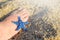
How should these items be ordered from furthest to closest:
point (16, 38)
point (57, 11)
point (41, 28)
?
point (57, 11), point (41, 28), point (16, 38)

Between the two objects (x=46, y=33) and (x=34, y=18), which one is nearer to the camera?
(x=46, y=33)

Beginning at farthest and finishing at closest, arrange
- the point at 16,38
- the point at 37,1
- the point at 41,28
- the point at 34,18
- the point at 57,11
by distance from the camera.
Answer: the point at 37,1 < the point at 57,11 < the point at 34,18 < the point at 41,28 < the point at 16,38

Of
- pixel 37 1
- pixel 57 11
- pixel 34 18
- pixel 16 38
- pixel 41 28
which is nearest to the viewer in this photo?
pixel 16 38

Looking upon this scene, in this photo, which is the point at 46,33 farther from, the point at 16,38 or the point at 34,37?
the point at 16,38

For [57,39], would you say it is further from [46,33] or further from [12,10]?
[12,10]

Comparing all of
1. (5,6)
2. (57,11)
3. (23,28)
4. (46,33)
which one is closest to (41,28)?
(46,33)

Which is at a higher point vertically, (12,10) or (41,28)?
(12,10)

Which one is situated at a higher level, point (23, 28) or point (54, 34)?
point (23, 28)

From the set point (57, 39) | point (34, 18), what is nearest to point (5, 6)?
point (34, 18)

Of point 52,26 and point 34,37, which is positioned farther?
point 52,26
